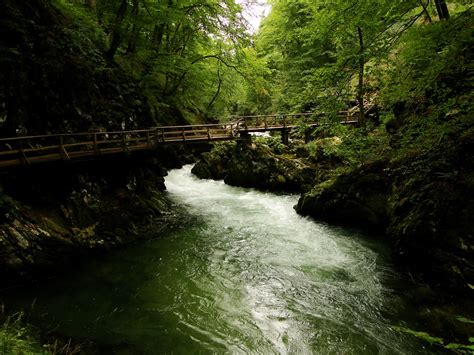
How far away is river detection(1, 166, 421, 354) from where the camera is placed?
545cm

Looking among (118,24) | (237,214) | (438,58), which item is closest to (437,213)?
(438,58)

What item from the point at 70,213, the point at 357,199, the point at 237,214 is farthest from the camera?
the point at 237,214

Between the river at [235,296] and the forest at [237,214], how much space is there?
1.7 inches

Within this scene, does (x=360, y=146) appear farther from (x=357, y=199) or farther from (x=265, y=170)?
(x=265, y=170)

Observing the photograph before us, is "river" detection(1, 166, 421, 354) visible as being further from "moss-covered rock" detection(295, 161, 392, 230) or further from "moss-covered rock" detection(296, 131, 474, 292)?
"moss-covered rock" detection(296, 131, 474, 292)

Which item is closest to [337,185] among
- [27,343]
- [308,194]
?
[308,194]

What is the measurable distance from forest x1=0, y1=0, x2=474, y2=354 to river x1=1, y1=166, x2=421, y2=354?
0.14 feet

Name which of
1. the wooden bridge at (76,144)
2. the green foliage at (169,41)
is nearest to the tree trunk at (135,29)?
the green foliage at (169,41)

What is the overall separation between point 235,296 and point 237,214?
6.13m

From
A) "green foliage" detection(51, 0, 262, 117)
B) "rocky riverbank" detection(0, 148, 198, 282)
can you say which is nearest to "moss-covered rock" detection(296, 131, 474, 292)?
"rocky riverbank" detection(0, 148, 198, 282)

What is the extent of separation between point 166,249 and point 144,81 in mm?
10958

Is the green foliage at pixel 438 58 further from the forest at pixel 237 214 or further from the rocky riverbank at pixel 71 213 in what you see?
the rocky riverbank at pixel 71 213

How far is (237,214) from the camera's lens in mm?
12922

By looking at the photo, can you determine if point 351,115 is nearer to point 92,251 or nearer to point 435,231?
point 435,231
